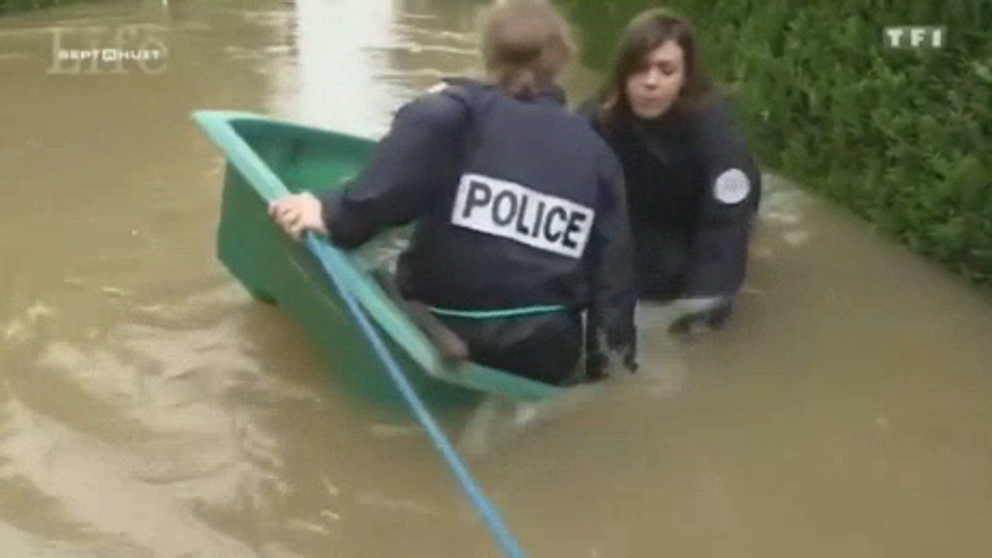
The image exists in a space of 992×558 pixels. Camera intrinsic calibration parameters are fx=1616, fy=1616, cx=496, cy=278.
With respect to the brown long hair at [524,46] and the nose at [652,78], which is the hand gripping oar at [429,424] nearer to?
the brown long hair at [524,46]

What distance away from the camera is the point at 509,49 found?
4316 millimetres

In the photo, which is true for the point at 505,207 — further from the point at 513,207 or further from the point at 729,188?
the point at 729,188

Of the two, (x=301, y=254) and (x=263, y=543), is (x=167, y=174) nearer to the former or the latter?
(x=301, y=254)

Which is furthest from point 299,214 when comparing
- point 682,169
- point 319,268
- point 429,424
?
point 682,169

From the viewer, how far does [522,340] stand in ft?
Result: 14.2

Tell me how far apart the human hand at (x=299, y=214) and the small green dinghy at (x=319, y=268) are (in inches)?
2.2

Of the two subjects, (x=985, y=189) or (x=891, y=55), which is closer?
(x=985, y=189)

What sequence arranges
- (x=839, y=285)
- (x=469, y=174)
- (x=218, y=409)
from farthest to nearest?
(x=839, y=285), (x=218, y=409), (x=469, y=174)

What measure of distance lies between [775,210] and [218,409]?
2602 millimetres

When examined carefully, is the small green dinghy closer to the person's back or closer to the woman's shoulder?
the person's back

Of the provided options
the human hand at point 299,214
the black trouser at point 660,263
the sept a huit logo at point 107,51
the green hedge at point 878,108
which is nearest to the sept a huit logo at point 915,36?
the green hedge at point 878,108

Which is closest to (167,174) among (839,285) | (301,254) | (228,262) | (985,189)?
(228,262)

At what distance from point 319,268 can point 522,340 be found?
62 centimetres

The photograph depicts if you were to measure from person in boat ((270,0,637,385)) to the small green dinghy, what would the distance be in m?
0.12
